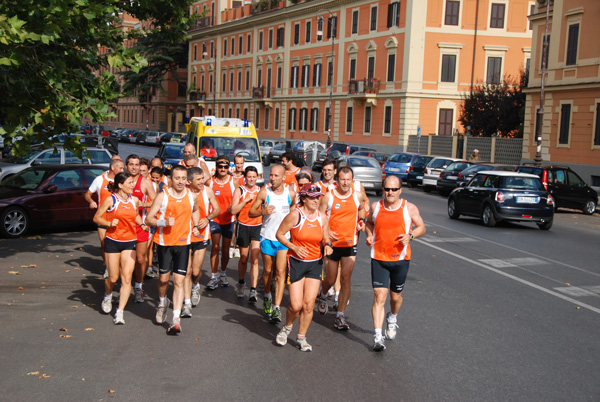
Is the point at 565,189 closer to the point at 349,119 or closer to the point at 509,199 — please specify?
the point at 509,199

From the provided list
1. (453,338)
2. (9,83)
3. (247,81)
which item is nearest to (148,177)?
(9,83)

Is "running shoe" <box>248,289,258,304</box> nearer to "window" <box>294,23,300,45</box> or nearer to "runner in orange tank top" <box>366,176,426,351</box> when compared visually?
"runner in orange tank top" <box>366,176,426,351</box>

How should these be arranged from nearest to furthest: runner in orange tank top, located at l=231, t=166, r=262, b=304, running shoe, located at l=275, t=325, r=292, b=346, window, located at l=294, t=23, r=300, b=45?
running shoe, located at l=275, t=325, r=292, b=346, runner in orange tank top, located at l=231, t=166, r=262, b=304, window, located at l=294, t=23, r=300, b=45

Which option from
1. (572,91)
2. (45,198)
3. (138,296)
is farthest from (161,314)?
(572,91)

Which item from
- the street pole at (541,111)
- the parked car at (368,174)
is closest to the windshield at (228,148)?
the parked car at (368,174)

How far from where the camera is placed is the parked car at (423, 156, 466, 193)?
30.9 m

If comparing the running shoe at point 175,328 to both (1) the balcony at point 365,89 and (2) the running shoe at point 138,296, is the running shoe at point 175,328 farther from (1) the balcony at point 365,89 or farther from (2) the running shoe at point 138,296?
(1) the balcony at point 365,89

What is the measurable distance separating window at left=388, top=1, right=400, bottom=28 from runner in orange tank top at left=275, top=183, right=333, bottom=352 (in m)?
44.8

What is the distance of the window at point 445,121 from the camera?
49688 mm

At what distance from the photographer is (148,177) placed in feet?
33.6

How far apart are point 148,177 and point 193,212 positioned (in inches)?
105

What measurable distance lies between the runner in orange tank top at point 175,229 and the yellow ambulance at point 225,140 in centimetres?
1086

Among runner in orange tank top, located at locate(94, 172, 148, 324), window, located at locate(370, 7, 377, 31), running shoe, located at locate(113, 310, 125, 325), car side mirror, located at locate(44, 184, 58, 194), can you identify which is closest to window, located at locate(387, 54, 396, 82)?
window, located at locate(370, 7, 377, 31)

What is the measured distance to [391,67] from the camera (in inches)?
1983
